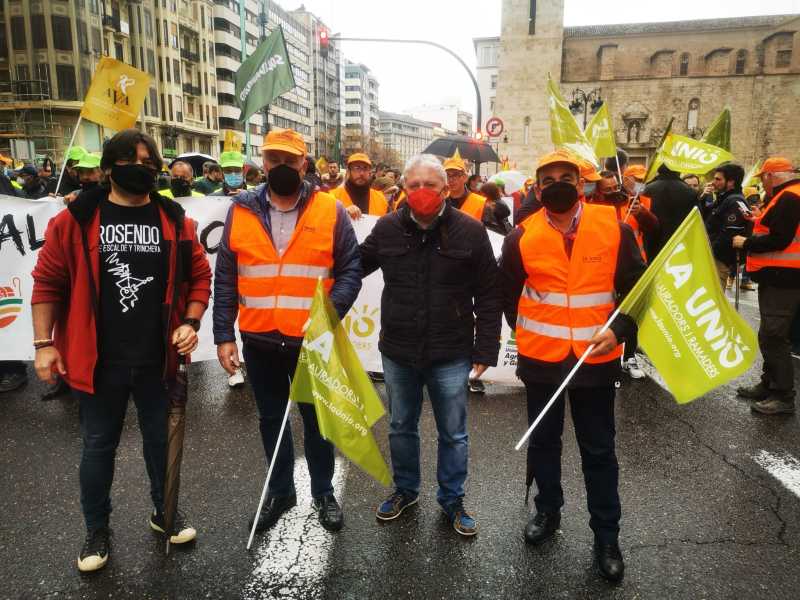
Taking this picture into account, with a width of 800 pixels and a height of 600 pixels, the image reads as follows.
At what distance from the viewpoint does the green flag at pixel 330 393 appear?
2756 millimetres

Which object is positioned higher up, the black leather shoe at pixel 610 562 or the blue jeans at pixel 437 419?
the blue jeans at pixel 437 419

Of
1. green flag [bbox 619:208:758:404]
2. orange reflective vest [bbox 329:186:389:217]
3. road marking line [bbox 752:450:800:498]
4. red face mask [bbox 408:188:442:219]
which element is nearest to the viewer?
green flag [bbox 619:208:758:404]

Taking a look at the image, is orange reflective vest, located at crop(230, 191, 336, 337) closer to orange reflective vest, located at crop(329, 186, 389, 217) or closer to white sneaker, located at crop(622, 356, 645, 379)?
orange reflective vest, located at crop(329, 186, 389, 217)

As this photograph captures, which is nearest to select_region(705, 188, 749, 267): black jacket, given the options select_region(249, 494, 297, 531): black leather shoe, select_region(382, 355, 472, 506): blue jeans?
select_region(382, 355, 472, 506): blue jeans

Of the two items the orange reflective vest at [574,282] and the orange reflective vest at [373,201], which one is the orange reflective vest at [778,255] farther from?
the orange reflective vest at [373,201]

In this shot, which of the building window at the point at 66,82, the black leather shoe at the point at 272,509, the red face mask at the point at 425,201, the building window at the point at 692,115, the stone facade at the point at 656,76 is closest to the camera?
the red face mask at the point at 425,201

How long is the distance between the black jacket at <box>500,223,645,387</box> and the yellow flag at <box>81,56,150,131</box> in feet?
13.1

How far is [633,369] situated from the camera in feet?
19.4

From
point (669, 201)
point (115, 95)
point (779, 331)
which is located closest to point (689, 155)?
point (669, 201)

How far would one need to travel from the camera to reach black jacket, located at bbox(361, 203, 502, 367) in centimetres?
295

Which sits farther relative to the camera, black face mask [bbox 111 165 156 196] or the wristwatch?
the wristwatch

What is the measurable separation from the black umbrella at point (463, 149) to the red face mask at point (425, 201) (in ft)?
37.0

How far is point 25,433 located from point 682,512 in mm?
4538

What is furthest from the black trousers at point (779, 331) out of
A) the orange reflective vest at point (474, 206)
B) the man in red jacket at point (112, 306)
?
the man in red jacket at point (112, 306)
